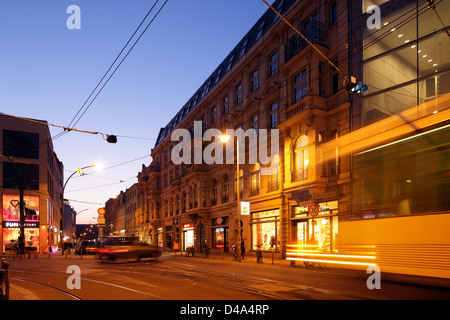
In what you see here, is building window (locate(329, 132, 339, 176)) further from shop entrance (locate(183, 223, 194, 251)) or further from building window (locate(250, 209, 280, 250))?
Result: shop entrance (locate(183, 223, 194, 251))

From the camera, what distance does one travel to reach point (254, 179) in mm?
30703

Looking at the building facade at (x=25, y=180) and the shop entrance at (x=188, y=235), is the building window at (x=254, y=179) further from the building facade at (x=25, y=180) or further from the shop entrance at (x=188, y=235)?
the building facade at (x=25, y=180)

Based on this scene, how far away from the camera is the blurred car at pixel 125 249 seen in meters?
22.4

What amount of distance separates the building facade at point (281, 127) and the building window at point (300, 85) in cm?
7

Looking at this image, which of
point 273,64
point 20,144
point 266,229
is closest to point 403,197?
point 266,229

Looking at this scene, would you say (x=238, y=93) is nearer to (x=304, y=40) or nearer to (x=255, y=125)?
(x=255, y=125)

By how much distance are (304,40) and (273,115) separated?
676cm

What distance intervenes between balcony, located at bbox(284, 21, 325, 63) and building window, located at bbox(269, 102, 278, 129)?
381 centimetres

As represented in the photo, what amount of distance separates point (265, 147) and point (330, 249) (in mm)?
9874

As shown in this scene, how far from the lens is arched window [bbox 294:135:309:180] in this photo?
23.1m

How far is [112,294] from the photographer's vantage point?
10008 mm

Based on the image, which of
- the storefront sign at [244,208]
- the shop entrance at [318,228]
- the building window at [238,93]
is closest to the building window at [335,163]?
the shop entrance at [318,228]
